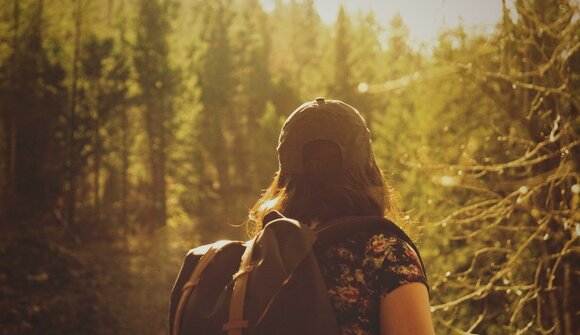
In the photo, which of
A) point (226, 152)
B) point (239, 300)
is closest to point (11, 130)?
point (226, 152)

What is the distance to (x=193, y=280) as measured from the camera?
1.82 metres

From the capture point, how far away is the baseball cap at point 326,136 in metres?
1.87

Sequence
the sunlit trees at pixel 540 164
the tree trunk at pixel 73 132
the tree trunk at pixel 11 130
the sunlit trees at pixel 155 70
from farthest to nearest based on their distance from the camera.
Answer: the sunlit trees at pixel 155 70, the tree trunk at pixel 73 132, the tree trunk at pixel 11 130, the sunlit trees at pixel 540 164

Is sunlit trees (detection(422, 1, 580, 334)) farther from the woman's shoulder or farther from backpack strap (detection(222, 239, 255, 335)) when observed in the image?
backpack strap (detection(222, 239, 255, 335))

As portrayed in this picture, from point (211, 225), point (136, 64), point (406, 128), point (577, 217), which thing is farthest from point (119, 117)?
point (577, 217)

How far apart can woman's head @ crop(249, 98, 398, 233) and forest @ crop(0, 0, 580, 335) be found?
0.61 meters

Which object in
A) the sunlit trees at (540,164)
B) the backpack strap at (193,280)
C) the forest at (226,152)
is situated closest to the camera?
the backpack strap at (193,280)

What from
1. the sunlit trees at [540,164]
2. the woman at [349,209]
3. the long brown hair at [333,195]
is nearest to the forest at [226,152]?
the sunlit trees at [540,164]

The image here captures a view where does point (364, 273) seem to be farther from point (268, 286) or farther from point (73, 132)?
point (73, 132)

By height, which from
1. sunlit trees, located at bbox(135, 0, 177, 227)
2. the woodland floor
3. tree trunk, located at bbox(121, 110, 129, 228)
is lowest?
the woodland floor

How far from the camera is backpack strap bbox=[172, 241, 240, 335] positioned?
5.88 feet

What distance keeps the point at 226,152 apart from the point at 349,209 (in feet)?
115

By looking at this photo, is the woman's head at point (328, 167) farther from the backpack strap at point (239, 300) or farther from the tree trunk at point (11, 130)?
the tree trunk at point (11, 130)

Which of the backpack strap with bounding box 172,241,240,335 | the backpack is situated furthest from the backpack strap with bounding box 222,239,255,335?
the backpack strap with bounding box 172,241,240,335
